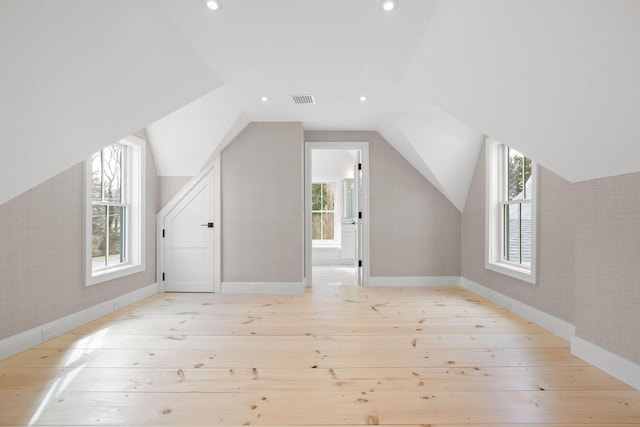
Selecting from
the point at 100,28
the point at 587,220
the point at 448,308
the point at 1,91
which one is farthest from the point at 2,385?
the point at 587,220

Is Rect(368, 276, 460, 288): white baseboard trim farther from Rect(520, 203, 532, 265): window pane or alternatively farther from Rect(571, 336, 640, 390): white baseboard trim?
Rect(571, 336, 640, 390): white baseboard trim

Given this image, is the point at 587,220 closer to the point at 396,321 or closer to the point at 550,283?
the point at 550,283

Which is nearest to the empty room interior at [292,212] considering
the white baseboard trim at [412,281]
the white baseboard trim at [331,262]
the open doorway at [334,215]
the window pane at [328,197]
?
the white baseboard trim at [412,281]

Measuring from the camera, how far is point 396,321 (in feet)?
10.2

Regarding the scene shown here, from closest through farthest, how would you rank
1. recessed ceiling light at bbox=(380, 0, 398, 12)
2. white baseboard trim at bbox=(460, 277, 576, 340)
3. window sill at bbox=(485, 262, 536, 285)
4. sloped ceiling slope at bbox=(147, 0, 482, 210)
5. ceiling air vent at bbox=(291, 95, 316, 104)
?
recessed ceiling light at bbox=(380, 0, 398, 12) → sloped ceiling slope at bbox=(147, 0, 482, 210) → white baseboard trim at bbox=(460, 277, 576, 340) → window sill at bbox=(485, 262, 536, 285) → ceiling air vent at bbox=(291, 95, 316, 104)

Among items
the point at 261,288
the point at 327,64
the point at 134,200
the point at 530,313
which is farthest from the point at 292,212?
the point at 530,313

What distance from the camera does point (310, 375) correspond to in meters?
2.06

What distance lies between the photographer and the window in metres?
7.56

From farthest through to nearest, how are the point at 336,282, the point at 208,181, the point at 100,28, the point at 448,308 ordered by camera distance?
1. the point at 336,282
2. the point at 208,181
3. the point at 448,308
4. the point at 100,28

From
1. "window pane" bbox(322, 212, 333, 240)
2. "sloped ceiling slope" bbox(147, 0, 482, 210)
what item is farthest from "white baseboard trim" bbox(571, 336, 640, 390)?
"window pane" bbox(322, 212, 333, 240)

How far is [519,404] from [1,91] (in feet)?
10.2

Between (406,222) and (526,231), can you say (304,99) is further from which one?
(526,231)

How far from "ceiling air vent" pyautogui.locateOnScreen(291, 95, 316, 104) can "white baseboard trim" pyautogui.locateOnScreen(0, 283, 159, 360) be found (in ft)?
9.74

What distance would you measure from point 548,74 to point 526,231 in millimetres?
2171
